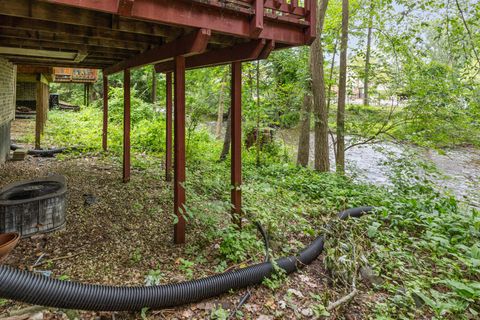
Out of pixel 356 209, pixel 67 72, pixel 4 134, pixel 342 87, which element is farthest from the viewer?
pixel 67 72

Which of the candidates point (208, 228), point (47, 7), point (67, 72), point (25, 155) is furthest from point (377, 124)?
point (67, 72)

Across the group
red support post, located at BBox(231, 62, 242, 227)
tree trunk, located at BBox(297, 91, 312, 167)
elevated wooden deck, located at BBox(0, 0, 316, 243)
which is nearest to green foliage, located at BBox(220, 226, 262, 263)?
elevated wooden deck, located at BBox(0, 0, 316, 243)

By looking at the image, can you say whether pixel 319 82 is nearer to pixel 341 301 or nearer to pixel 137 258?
pixel 341 301

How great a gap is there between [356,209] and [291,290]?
2318 mm

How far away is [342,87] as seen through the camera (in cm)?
804

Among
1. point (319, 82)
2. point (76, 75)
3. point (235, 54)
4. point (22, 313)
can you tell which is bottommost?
point (22, 313)

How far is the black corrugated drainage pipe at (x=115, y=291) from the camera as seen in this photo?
6.50ft

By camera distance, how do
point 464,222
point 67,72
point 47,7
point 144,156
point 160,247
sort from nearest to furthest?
1. point 47,7
2. point 160,247
3. point 464,222
4. point 144,156
5. point 67,72

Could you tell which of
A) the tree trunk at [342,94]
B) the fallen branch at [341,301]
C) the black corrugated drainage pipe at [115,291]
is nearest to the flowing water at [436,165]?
the tree trunk at [342,94]

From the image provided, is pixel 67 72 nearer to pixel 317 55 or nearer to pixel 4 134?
pixel 4 134

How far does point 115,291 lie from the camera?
2377 mm

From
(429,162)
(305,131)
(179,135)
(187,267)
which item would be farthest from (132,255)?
(429,162)

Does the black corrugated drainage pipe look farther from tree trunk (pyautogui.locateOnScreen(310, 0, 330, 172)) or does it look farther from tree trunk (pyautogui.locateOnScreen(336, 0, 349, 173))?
tree trunk (pyautogui.locateOnScreen(336, 0, 349, 173))

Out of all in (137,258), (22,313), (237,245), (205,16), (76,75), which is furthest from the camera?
(76,75)
